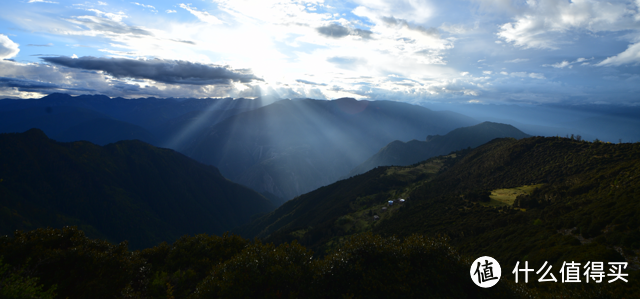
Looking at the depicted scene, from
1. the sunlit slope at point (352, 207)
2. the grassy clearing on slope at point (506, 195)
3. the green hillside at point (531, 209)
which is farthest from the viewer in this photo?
the sunlit slope at point (352, 207)

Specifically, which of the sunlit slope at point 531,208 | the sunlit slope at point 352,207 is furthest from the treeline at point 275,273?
the sunlit slope at point 352,207

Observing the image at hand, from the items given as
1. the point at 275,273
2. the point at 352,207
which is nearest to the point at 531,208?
the point at 275,273

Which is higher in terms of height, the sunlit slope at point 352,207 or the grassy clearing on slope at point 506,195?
the grassy clearing on slope at point 506,195

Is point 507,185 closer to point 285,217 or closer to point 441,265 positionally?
point 441,265

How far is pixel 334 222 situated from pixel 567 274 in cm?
9006

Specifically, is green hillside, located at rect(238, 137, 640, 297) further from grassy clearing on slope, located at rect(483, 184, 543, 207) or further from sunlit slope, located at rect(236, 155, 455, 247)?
sunlit slope, located at rect(236, 155, 455, 247)

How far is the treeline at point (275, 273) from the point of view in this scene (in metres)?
18.0

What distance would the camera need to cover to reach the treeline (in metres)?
18.0

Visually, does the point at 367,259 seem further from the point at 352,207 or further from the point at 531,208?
the point at 352,207

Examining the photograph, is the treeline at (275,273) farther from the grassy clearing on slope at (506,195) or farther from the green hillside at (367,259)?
the grassy clearing on slope at (506,195)

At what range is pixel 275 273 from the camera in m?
18.9

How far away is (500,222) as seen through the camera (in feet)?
161

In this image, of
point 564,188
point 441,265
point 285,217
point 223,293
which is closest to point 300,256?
point 223,293

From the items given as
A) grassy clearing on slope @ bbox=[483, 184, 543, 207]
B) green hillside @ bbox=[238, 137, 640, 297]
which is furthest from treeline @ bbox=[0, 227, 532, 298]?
grassy clearing on slope @ bbox=[483, 184, 543, 207]
